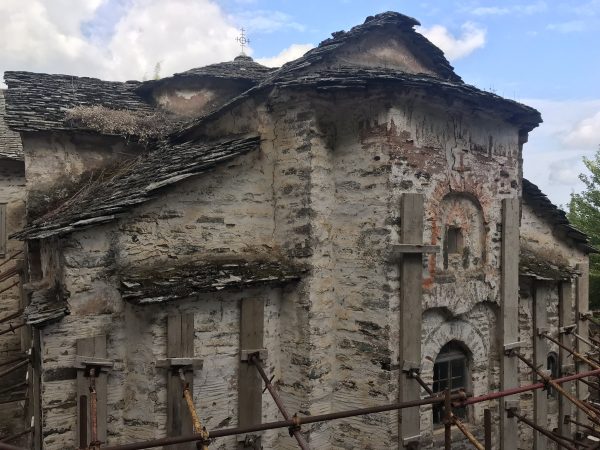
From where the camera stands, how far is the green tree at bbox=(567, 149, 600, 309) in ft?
55.5

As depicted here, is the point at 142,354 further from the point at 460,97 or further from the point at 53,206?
the point at 460,97

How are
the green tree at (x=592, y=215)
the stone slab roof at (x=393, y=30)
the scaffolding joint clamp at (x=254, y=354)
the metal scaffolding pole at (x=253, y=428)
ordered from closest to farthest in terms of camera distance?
the metal scaffolding pole at (x=253, y=428)
the scaffolding joint clamp at (x=254, y=354)
the stone slab roof at (x=393, y=30)
the green tree at (x=592, y=215)

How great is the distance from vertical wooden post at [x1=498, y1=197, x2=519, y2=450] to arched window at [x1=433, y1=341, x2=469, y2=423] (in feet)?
2.08

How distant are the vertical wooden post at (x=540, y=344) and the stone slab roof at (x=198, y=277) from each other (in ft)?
16.4

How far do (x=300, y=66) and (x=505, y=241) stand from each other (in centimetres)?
397

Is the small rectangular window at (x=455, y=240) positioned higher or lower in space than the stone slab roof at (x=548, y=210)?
lower

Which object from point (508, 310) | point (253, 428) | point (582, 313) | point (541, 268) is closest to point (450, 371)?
point (508, 310)

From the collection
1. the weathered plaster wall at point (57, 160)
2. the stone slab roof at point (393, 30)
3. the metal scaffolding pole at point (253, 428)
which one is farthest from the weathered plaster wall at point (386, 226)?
the weathered plaster wall at point (57, 160)

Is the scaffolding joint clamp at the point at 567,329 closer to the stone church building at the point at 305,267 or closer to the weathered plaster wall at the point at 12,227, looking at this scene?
the stone church building at the point at 305,267

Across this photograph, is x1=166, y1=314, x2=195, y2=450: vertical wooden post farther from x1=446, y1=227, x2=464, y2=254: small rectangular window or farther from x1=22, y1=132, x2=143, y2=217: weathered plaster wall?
x1=22, y1=132, x2=143, y2=217: weathered plaster wall

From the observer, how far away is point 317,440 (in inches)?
238

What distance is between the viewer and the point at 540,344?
8539 millimetres

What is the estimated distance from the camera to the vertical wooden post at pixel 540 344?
836cm

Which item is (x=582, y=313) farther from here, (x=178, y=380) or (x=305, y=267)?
(x=178, y=380)
